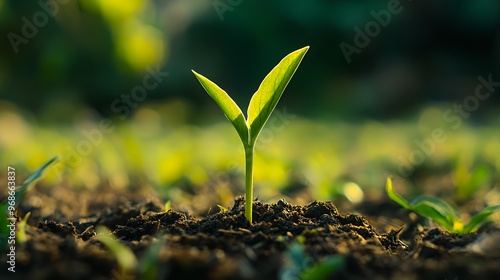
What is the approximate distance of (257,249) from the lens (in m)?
1.34

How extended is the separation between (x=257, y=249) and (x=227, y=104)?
35 cm

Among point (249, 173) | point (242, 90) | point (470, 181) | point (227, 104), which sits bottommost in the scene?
point (470, 181)

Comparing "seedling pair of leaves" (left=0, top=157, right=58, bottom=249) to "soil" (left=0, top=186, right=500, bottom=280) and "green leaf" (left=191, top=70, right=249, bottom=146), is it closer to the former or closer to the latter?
"soil" (left=0, top=186, right=500, bottom=280)

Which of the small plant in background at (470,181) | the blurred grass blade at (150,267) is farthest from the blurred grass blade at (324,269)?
the small plant in background at (470,181)

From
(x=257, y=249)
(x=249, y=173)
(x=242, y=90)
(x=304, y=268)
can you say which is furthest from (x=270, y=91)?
(x=242, y=90)

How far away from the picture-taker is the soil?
1147mm

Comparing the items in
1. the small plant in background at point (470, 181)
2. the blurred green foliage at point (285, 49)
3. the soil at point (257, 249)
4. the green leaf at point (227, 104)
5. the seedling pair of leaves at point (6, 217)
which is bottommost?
the small plant in background at point (470, 181)

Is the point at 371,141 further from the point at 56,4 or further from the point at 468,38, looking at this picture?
the point at 468,38

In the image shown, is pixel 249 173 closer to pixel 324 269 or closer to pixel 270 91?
pixel 270 91

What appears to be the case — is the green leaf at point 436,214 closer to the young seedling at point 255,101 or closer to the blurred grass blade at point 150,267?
the young seedling at point 255,101

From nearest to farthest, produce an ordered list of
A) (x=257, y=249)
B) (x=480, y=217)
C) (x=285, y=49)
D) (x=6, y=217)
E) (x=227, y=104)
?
(x=257, y=249) → (x=227, y=104) → (x=6, y=217) → (x=480, y=217) → (x=285, y=49)

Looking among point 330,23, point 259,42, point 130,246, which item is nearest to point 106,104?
point 259,42

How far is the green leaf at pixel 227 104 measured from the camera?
4.71 feet

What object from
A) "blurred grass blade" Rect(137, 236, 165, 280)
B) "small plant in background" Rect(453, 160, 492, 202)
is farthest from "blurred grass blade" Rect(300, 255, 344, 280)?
"small plant in background" Rect(453, 160, 492, 202)
